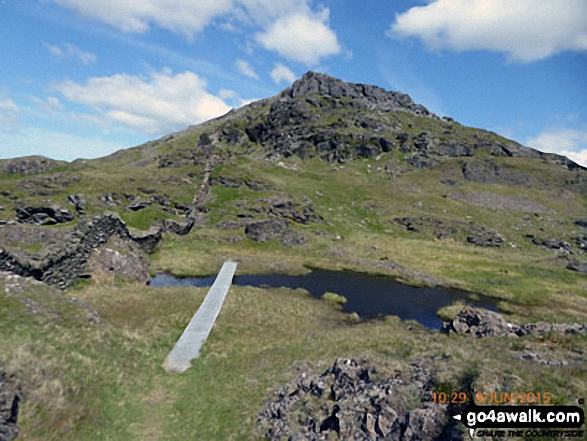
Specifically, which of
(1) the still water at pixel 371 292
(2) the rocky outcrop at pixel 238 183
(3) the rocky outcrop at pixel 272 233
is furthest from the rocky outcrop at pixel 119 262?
(2) the rocky outcrop at pixel 238 183

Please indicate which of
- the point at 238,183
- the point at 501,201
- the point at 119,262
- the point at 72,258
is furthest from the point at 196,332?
the point at 501,201

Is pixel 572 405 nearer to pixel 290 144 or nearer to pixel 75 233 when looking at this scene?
pixel 75 233

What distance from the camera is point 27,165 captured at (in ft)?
355

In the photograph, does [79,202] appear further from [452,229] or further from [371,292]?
[452,229]

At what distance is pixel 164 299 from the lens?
3781 centimetres

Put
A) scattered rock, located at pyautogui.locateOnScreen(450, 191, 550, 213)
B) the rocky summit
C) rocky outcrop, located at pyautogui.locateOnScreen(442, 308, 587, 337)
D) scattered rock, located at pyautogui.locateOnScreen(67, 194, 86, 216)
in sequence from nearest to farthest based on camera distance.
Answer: the rocky summit < rocky outcrop, located at pyautogui.locateOnScreen(442, 308, 587, 337) < scattered rock, located at pyautogui.locateOnScreen(67, 194, 86, 216) < scattered rock, located at pyautogui.locateOnScreen(450, 191, 550, 213)

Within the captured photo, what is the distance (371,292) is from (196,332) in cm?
3113

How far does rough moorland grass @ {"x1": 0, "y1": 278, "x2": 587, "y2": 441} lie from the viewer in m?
15.6

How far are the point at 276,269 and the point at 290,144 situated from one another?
148116mm

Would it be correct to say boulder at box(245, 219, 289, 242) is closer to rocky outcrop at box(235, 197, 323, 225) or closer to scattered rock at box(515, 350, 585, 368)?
rocky outcrop at box(235, 197, 323, 225)

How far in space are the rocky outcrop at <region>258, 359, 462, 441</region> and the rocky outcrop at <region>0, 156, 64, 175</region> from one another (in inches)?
4789

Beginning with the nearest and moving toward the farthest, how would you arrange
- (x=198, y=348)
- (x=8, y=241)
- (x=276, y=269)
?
(x=198, y=348) → (x=8, y=241) → (x=276, y=269)

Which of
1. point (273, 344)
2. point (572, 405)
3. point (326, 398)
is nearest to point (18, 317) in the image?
point (273, 344)

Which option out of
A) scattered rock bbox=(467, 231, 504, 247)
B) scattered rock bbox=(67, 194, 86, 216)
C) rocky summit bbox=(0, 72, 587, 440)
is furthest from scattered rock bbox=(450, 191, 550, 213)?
scattered rock bbox=(67, 194, 86, 216)
